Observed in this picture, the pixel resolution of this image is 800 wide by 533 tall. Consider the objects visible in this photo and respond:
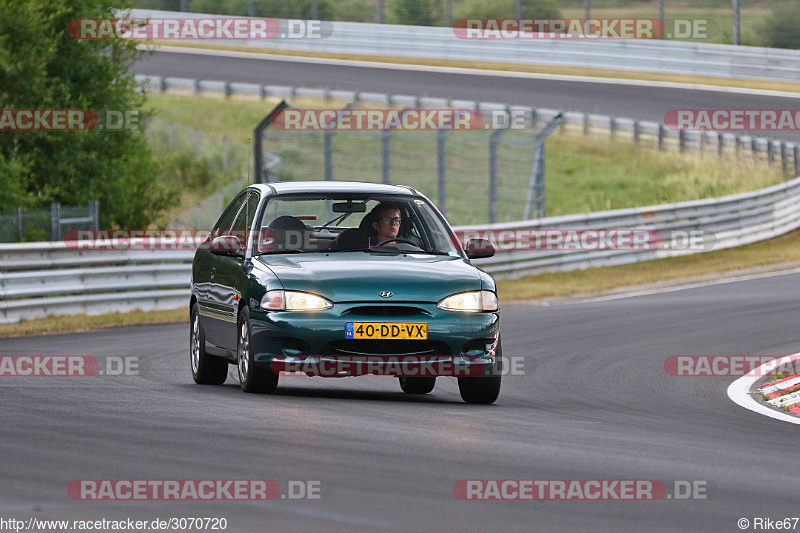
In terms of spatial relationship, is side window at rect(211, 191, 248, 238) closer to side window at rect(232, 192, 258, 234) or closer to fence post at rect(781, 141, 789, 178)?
side window at rect(232, 192, 258, 234)

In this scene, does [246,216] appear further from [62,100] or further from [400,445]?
[62,100]

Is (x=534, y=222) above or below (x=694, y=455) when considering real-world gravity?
below

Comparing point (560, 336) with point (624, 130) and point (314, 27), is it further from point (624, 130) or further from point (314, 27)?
point (314, 27)

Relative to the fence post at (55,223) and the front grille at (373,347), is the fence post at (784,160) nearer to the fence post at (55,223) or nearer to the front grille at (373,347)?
the fence post at (55,223)

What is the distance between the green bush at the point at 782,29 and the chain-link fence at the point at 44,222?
3076 cm

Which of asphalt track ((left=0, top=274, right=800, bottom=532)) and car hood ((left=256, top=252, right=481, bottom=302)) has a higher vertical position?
car hood ((left=256, top=252, right=481, bottom=302))

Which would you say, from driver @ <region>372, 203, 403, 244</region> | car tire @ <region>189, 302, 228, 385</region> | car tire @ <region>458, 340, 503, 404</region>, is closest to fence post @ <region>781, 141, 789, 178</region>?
car tire @ <region>189, 302, 228, 385</region>

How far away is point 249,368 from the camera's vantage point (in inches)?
412

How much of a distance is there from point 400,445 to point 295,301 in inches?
84.1

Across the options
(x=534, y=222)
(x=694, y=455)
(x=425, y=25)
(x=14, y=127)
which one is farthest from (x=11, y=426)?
(x=425, y=25)

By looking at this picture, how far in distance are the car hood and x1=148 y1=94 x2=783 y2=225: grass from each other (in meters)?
16.4

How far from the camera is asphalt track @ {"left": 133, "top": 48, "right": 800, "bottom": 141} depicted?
1630 inches

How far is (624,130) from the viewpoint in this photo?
38.8 m

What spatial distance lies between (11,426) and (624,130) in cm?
3125
